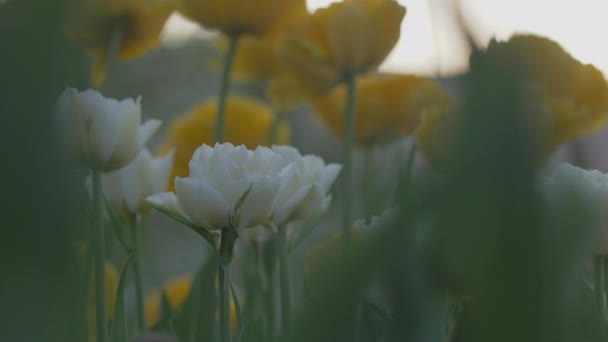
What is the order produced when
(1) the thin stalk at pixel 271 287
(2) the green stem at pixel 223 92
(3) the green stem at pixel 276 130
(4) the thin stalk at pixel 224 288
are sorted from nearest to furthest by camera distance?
(4) the thin stalk at pixel 224 288
(1) the thin stalk at pixel 271 287
(2) the green stem at pixel 223 92
(3) the green stem at pixel 276 130

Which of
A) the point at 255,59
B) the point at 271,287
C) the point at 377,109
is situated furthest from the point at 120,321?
the point at 255,59

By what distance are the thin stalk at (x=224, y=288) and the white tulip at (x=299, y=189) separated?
0.15ft

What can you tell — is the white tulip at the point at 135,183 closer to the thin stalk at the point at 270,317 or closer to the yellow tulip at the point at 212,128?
the thin stalk at the point at 270,317

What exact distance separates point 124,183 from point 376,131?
0.99 feet

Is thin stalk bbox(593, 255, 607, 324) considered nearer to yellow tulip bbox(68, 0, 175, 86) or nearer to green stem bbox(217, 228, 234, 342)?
green stem bbox(217, 228, 234, 342)

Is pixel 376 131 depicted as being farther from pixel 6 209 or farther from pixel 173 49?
pixel 173 49

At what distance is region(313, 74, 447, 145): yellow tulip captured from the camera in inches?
24.1

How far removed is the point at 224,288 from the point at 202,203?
0.03 m

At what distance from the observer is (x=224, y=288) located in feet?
0.93

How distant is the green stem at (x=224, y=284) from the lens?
Answer: 0.92ft

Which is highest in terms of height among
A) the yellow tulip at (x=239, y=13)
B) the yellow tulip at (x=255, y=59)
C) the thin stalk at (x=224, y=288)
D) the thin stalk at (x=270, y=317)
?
the yellow tulip at (x=239, y=13)

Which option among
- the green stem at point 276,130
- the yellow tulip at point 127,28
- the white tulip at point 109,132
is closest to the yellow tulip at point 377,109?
the green stem at point 276,130

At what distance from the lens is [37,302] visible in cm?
13

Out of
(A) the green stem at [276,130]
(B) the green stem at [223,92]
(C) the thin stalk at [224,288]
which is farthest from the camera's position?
(A) the green stem at [276,130]
